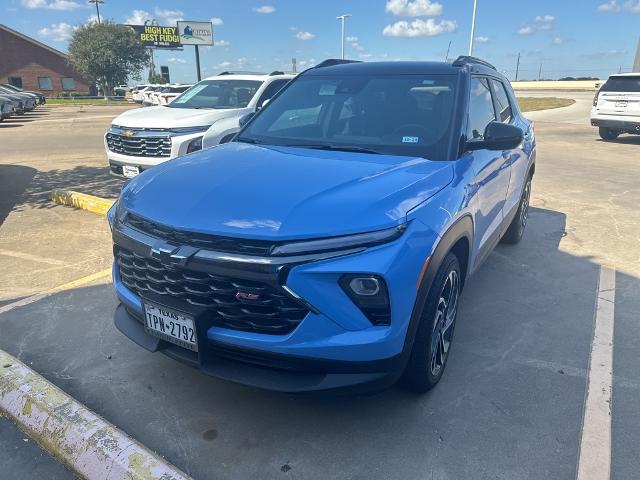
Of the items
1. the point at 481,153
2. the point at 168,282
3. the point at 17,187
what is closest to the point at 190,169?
the point at 168,282

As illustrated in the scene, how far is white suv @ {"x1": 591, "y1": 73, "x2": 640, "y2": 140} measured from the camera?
13.2 metres

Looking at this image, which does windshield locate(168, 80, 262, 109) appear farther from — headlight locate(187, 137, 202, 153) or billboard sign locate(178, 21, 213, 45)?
billboard sign locate(178, 21, 213, 45)

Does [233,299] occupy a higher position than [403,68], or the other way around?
[403,68]

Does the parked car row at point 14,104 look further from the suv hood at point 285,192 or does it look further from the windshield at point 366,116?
the suv hood at point 285,192

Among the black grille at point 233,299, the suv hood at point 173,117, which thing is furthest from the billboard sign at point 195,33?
the black grille at point 233,299

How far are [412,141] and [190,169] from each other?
4.44 feet

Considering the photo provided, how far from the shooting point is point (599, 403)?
2812 mm

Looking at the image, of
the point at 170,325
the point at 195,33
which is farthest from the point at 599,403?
the point at 195,33

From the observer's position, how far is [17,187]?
8.01 metres

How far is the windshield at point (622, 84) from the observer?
13266mm

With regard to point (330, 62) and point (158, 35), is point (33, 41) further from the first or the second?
point (330, 62)

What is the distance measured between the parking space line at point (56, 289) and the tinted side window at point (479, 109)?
336 centimetres

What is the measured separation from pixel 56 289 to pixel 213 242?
2.76 meters

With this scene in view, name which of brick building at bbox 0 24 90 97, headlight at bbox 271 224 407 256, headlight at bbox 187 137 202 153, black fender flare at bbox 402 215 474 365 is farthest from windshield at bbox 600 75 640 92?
brick building at bbox 0 24 90 97
